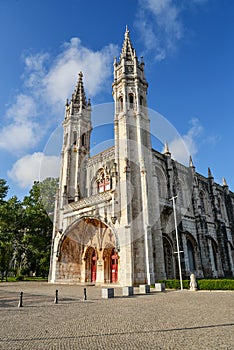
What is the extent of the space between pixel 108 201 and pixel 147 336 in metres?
15.1

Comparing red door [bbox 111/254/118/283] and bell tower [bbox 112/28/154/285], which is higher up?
bell tower [bbox 112/28/154/285]

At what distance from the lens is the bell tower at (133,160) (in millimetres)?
17328

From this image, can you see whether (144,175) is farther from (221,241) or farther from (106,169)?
(221,241)

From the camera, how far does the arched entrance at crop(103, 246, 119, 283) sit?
22.1m

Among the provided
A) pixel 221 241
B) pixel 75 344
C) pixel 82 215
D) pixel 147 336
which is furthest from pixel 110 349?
pixel 221 241

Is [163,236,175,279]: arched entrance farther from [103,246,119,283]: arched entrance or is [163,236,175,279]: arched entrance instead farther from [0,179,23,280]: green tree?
[0,179,23,280]: green tree

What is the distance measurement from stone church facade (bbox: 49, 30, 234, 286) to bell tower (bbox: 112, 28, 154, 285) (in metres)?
0.08

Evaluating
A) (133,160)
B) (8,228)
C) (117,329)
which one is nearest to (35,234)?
(8,228)

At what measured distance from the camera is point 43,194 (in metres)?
38.1

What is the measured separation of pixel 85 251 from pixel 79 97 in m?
21.3

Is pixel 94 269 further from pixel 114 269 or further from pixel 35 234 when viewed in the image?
pixel 35 234

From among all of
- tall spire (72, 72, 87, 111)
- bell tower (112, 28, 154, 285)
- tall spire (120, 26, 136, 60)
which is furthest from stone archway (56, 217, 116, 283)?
tall spire (120, 26, 136, 60)

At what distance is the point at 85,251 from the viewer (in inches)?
968

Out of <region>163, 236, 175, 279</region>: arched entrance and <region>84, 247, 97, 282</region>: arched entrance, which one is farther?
<region>84, 247, 97, 282</region>: arched entrance
